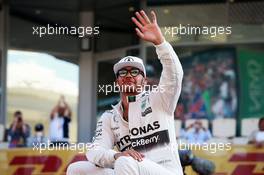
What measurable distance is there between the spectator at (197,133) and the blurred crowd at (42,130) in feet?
6.88

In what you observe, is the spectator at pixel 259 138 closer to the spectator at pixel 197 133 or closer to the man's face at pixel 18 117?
the spectator at pixel 197 133

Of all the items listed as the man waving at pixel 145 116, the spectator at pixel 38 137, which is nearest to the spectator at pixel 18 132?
the spectator at pixel 38 137

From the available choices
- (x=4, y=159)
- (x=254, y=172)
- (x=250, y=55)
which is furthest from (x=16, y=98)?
(x=254, y=172)

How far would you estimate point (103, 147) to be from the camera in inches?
157

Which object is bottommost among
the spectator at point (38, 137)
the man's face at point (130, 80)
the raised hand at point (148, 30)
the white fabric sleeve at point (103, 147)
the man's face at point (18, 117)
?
the spectator at point (38, 137)

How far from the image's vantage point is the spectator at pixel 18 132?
1061cm

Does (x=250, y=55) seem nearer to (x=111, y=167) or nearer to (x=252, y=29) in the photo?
(x=252, y=29)

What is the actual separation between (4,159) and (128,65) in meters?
5.38

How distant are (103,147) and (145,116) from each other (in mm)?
352

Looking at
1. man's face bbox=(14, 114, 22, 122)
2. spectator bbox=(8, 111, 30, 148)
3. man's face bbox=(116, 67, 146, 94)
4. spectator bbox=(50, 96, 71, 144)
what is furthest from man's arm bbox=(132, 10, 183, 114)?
man's face bbox=(14, 114, 22, 122)

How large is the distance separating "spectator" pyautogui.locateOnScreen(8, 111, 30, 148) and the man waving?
21.9 feet

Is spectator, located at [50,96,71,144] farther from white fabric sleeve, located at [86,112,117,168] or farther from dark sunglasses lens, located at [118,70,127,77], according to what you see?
dark sunglasses lens, located at [118,70,127,77]

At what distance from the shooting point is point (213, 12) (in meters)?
11.7

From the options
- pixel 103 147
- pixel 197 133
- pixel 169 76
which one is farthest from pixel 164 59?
pixel 197 133
